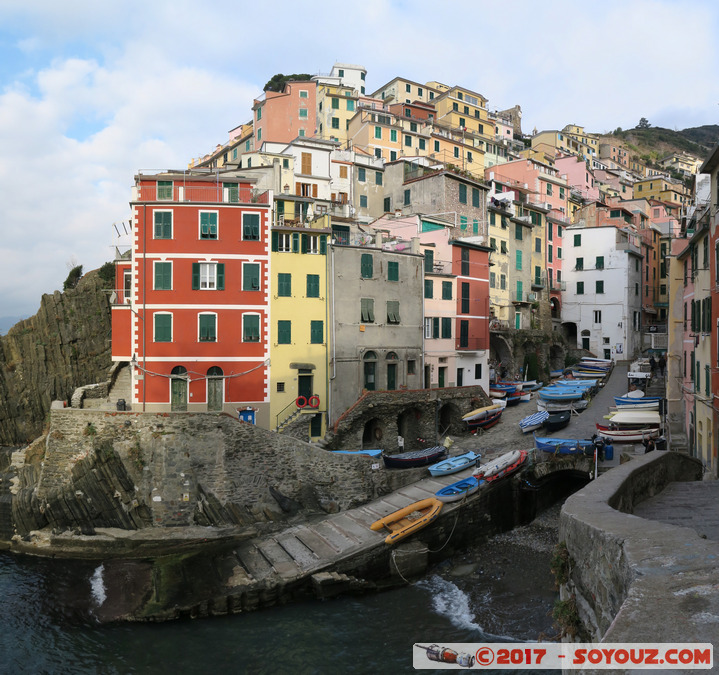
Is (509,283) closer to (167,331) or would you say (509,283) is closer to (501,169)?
(501,169)

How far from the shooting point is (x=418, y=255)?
41062 mm

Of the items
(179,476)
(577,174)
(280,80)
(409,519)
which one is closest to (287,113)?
(280,80)

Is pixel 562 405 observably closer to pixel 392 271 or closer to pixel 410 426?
pixel 410 426

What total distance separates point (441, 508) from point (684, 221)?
24.1m

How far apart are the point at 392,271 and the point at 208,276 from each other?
1251 centimetres

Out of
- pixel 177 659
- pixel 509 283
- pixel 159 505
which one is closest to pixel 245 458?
pixel 159 505

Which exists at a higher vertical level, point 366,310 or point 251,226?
point 251,226

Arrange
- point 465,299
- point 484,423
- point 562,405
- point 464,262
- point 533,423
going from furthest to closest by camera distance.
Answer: point 464,262 → point 465,299 → point 562,405 → point 484,423 → point 533,423

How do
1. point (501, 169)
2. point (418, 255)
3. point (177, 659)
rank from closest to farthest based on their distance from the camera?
point (177, 659) < point (418, 255) < point (501, 169)

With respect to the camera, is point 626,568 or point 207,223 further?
point 207,223

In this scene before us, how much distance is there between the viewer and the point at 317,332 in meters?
36.8

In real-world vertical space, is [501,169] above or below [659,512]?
above

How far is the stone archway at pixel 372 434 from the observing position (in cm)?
3808

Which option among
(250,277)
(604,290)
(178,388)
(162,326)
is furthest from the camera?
(604,290)
